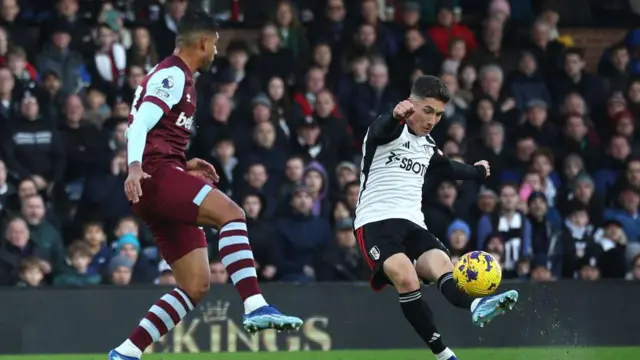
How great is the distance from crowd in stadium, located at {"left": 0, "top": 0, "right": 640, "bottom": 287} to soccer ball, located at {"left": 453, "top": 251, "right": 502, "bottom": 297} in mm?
4500

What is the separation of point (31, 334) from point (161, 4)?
15.8 ft

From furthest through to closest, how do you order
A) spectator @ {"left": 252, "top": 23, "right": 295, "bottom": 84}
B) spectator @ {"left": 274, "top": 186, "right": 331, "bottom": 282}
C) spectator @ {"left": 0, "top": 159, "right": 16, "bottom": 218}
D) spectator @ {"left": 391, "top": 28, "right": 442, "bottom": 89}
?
spectator @ {"left": 391, "top": 28, "right": 442, "bottom": 89}
spectator @ {"left": 252, "top": 23, "right": 295, "bottom": 84}
spectator @ {"left": 274, "top": 186, "right": 331, "bottom": 282}
spectator @ {"left": 0, "top": 159, "right": 16, "bottom": 218}

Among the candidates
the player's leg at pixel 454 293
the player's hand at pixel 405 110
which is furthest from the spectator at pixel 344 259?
the player's hand at pixel 405 110

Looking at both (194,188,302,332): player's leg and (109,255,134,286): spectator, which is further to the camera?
(109,255,134,286): spectator

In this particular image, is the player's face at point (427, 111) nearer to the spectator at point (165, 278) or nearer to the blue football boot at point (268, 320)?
the blue football boot at point (268, 320)

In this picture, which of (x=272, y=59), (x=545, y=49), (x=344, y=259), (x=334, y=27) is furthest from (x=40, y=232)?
(x=545, y=49)

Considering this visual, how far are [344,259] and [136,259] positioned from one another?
2075mm

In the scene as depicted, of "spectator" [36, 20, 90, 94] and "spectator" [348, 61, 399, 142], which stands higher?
"spectator" [36, 20, 90, 94]

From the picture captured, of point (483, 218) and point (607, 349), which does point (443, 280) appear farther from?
point (483, 218)

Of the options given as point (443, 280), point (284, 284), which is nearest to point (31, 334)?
point (284, 284)

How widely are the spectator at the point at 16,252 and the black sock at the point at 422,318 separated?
16.5ft

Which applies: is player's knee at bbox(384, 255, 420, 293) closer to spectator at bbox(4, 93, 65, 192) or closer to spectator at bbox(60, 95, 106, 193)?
spectator at bbox(60, 95, 106, 193)

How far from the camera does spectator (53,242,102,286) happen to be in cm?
1390

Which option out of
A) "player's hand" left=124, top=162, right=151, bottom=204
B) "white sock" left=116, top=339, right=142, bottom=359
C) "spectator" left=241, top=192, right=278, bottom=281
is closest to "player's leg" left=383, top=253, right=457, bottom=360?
"white sock" left=116, top=339, right=142, bottom=359
